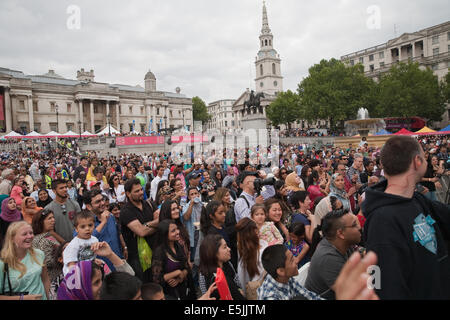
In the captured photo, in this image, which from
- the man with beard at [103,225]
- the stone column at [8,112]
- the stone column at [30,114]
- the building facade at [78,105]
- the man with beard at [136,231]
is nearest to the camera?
the man with beard at [136,231]

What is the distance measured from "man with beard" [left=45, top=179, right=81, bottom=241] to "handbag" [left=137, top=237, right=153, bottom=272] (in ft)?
5.28

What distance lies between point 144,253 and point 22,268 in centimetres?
149

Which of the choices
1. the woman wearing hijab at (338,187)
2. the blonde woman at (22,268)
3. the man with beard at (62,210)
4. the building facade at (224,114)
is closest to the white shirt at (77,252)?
the blonde woman at (22,268)

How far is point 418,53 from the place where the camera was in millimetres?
57812

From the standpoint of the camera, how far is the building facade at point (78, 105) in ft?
181

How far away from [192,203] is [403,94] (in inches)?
1889

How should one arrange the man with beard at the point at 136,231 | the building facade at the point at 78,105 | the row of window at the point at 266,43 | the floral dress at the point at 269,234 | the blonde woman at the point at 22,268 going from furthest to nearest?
the row of window at the point at 266,43, the building facade at the point at 78,105, the man with beard at the point at 136,231, the floral dress at the point at 269,234, the blonde woman at the point at 22,268

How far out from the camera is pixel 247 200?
5.38 m

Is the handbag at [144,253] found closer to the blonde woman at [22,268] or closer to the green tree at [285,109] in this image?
the blonde woman at [22,268]

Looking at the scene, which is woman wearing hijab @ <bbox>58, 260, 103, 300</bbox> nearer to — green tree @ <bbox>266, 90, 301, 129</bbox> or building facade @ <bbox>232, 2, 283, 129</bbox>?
green tree @ <bbox>266, 90, 301, 129</bbox>

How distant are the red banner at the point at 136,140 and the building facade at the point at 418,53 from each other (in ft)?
115

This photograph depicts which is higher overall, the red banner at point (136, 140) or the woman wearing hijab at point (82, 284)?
the red banner at point (136, 140)

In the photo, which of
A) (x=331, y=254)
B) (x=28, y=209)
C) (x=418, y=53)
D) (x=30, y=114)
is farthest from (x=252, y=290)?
(x=418, y=53)
